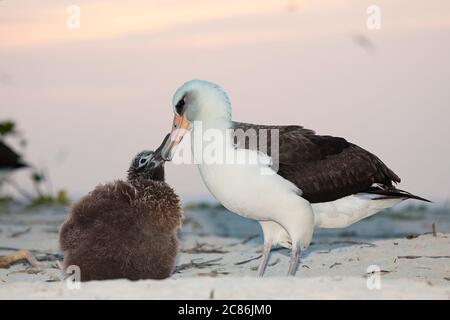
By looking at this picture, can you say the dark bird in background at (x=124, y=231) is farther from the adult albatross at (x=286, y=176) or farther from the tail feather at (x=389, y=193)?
the tail feather at (x=389, y=193)

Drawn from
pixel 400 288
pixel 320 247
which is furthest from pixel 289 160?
pixel 320 247

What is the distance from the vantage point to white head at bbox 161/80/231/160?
787 centimetres

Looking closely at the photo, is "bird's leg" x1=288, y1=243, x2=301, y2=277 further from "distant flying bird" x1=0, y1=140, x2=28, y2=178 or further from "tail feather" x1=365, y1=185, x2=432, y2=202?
"distant flying bird" x1=0, y1=140, x2=28, y2=178

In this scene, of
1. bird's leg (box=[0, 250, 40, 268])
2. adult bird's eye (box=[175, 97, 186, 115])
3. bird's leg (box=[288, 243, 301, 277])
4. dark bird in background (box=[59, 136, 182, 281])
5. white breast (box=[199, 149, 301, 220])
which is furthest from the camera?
bird's leg (box=[0, 250, 40, 268])

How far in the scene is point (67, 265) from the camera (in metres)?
7.56

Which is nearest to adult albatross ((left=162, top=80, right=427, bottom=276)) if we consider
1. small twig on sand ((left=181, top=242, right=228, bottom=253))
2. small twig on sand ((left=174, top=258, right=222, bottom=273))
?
small twig on sand ((left=174, top=258, right=222, bottom=273))

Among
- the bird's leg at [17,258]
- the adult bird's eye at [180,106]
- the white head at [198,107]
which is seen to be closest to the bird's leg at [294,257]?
the white head at [198,107]

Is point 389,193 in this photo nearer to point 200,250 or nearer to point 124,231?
point 124,231

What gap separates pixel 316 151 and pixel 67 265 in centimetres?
239

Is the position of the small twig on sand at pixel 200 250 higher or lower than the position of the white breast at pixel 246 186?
lower

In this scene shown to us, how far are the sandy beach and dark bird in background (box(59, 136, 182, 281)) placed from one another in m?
0.37

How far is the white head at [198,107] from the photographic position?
7.87 metres

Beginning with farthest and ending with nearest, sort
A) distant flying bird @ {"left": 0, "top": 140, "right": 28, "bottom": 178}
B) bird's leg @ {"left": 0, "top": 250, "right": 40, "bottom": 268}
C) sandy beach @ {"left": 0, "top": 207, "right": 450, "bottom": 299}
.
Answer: distant flying bird @ {"left": 0, "top": 140, "right": 28, "bottom": 178}, bird's leg @ {"left": 0, "top": 250, "right": 40, "bottom": 268}, sandy beach @ {"left": 0, "top": 207, "right": 450, "bottom": 299}

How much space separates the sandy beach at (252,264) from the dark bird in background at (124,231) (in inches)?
14.7
